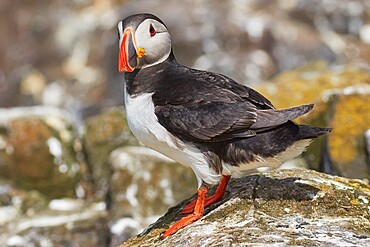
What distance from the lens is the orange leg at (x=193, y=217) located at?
17.6 ft

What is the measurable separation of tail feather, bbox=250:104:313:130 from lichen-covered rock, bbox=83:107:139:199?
5464mm

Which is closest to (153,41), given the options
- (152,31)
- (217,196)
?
(152,31)

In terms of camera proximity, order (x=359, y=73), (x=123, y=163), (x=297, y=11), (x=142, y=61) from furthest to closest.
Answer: (x=297, y=11) < (x=359, y=73) < (x=123, y=163) < (x=142, y=61)

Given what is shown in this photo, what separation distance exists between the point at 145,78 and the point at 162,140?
1.94 feet

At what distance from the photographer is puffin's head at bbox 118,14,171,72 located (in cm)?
542

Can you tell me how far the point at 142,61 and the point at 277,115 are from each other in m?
1.22

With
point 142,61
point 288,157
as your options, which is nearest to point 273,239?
point 288,157

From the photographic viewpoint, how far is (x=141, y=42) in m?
5.52

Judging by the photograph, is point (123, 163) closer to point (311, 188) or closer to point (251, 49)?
point (311, 188)

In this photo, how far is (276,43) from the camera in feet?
61.9

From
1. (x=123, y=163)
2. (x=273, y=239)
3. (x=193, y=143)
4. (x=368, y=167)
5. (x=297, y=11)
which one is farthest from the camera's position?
(x=297, y=11)

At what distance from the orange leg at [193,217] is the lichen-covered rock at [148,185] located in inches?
163

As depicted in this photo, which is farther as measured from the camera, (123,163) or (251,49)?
(251,49)

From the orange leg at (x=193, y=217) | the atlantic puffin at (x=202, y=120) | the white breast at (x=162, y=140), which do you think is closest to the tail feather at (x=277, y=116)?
the atlantic puffin at (x=202, y=120)
